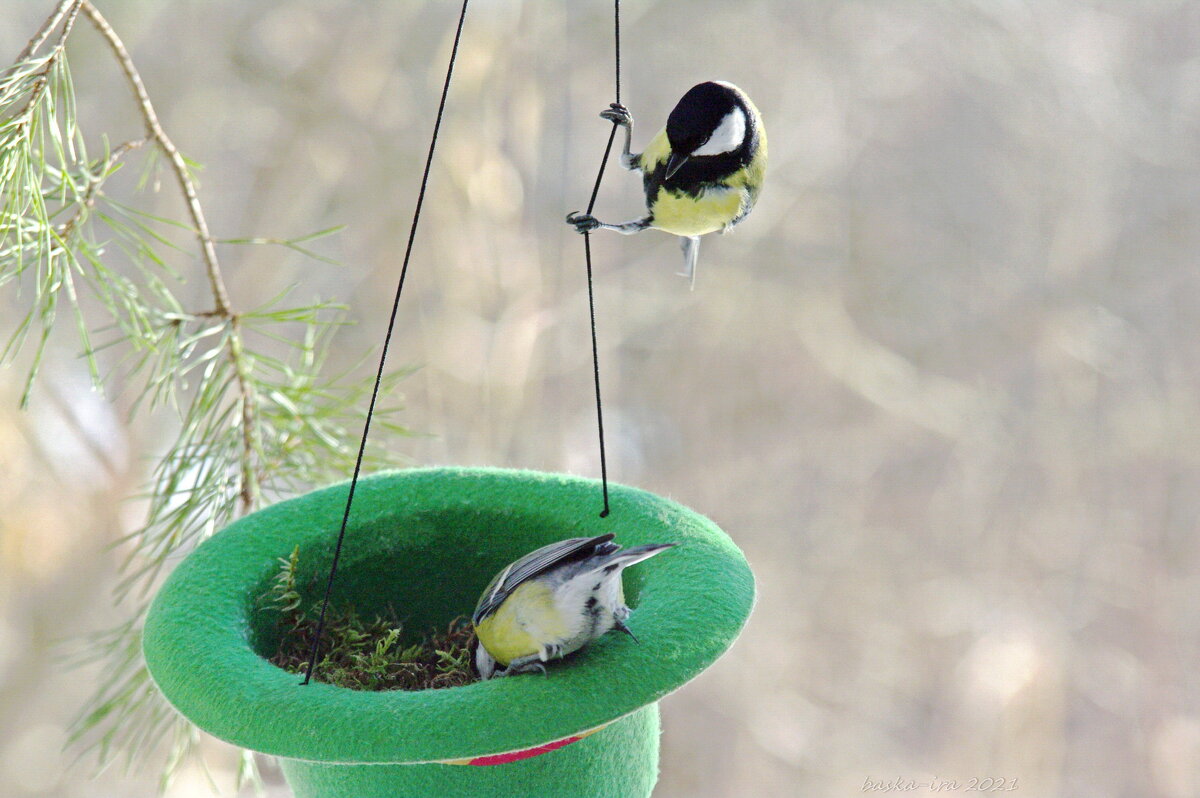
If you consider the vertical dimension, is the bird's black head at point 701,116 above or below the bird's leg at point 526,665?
above

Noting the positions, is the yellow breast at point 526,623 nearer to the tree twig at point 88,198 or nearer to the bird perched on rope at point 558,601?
the bird perched on rope at point 558,601

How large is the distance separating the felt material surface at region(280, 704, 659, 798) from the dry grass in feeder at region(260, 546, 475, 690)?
79mm

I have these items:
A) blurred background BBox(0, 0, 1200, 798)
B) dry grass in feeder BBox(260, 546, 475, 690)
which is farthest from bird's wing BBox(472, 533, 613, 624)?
blurred background BBox(0, 0, 1200, 798)

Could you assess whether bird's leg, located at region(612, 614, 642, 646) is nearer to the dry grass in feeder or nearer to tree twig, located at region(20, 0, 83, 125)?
the dry grass in feeder

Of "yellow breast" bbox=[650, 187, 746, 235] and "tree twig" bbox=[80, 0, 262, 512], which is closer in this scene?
"yellow breast" bbox=[650, 187, 746, 235]

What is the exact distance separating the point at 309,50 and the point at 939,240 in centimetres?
183

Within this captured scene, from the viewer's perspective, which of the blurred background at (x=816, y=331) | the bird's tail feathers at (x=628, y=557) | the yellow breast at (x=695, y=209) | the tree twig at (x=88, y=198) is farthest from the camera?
the blurred background at (x=816, y=331)

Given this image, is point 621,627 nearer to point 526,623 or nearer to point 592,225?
point 526,623

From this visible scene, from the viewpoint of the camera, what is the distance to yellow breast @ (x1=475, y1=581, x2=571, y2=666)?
26.2 inches

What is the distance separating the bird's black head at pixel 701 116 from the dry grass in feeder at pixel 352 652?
0.43 metres

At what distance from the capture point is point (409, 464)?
1.27m

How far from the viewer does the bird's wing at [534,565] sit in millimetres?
651

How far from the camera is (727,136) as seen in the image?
28.1 inches

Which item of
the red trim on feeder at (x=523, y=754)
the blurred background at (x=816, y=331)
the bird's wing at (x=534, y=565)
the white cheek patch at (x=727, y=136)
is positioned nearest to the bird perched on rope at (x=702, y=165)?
the white cheek patch at (x=727, y=136)
